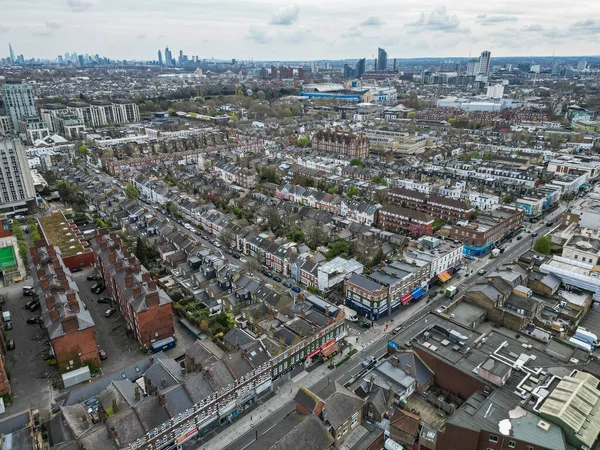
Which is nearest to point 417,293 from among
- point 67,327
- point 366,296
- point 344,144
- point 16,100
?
point 366,296

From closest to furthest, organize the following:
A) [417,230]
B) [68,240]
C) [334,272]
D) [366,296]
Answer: [366,296] → [334,272] → [68,240] → [417,230]

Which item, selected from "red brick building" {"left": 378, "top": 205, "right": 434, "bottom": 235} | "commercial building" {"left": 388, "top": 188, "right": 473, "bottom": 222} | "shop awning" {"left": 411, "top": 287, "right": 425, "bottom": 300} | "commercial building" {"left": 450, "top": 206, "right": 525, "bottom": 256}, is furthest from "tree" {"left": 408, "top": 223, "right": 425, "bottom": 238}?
"shop awning" {"left": 411, "top": 287, "right": 425, "bottom": 300}

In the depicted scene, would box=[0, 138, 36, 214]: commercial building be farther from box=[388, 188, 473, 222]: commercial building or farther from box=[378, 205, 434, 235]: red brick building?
box=[388, 188, 473, 222]: commercial building

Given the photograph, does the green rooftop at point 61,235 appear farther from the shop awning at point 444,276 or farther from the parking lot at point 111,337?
the shop awning at point 444,276

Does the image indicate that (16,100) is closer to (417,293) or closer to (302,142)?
(302,142)

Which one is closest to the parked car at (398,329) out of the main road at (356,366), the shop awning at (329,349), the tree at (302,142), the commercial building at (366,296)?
the main road at (356,366)

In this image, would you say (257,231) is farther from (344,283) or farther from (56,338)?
(56,338)

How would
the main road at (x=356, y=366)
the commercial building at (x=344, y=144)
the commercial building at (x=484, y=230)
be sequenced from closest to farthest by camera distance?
the main road at (x=356, y=366)
the commercial building at (x=484, y=230)
the commercial building at (x=344, y=144)
